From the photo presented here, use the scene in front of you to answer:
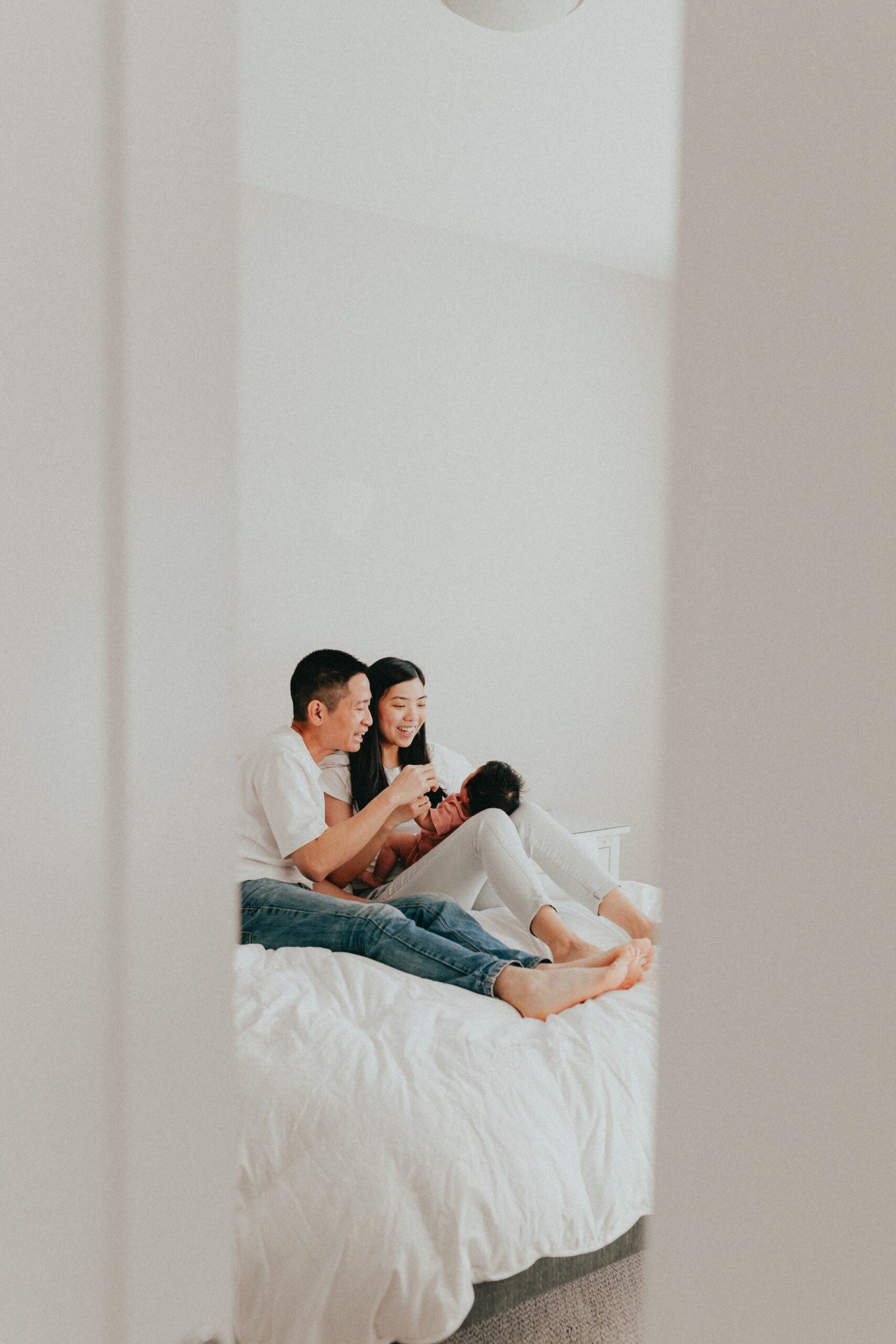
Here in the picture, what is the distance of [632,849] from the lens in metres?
3.48

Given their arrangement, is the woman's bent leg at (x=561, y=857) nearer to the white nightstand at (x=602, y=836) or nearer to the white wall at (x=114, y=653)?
the white nightstand at (x=602, y=836)

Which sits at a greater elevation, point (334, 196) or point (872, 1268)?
point (334, 196)

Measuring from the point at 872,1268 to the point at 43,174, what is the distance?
1.94 feet

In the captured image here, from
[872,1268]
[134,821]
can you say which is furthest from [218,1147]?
[872,1268]

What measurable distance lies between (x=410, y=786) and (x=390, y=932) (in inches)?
19.2

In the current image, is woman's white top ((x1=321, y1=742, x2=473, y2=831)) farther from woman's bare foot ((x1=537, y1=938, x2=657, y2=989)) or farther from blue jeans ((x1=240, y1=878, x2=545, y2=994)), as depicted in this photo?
woman's bare foot ((x1=537, y1=938, x2=657, y2=989))

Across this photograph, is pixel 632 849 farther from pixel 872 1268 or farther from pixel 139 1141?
pixel 872 1268

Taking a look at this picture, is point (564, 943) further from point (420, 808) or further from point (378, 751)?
point (378, 751)

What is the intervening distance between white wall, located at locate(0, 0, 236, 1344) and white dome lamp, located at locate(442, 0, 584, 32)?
1586mm

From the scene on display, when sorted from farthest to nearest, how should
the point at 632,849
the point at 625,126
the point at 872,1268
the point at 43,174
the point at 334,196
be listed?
1. the point at 632,849
2. the point at 334,196
3. the point at 625,126
4. the point at 43,174
5. the point at 872,1268

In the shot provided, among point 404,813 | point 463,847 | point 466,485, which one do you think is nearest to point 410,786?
point 404,813

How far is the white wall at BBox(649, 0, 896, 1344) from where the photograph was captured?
0.47 ft

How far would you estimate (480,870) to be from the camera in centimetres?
212

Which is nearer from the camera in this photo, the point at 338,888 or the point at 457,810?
the point at 338,888
